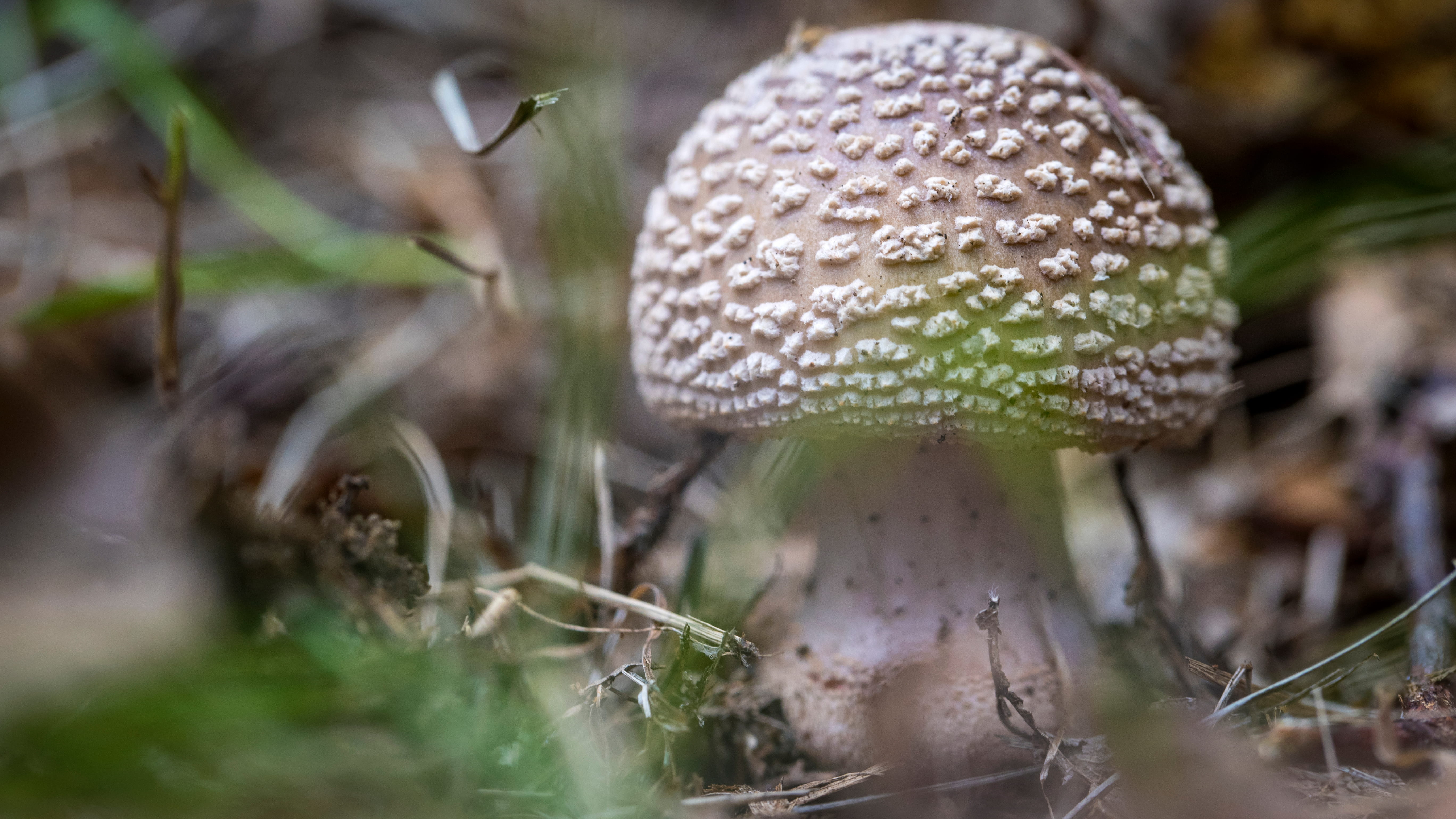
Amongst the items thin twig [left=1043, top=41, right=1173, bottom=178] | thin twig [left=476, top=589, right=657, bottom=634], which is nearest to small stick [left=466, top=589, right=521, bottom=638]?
thin twig [left=476, top=589, right=657, bottom=634]

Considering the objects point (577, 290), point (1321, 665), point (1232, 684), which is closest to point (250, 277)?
point (577, 290)

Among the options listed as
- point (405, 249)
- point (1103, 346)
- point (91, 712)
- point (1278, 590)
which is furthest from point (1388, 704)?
point (405, 249)

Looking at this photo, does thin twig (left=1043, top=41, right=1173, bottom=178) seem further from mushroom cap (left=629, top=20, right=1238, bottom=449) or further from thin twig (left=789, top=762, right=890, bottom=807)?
thin twig (left=789, top=762, right=890, bottom=807)

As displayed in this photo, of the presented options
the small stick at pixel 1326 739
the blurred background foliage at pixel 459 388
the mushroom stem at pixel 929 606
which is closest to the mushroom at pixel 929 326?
the mushroom stem at pixel 929 606

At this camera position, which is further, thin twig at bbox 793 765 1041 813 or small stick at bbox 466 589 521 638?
small stick at bbox 466 589 521 638

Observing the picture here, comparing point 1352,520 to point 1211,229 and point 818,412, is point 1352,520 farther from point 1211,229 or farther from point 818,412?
point 818,412
